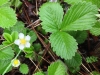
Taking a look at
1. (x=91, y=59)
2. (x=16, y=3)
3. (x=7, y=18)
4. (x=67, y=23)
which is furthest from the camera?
(x=16, y=3)

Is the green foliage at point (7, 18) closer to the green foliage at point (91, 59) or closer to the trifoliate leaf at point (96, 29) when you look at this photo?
the trifoliate leaf at point (96, 29)

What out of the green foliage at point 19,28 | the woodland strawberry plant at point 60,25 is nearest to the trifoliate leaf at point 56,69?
the woodland strawberry plant at point 60,25

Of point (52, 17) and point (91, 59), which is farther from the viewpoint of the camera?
point (91, 59)

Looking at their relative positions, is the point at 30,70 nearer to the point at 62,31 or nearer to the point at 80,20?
the point at 62,31

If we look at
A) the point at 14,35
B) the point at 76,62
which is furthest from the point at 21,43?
the point at 76,62

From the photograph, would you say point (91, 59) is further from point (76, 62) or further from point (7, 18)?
point (7, 18)

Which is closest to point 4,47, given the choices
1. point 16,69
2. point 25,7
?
point 16,69
